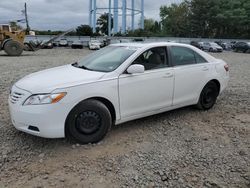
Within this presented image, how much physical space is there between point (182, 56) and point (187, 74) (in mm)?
363

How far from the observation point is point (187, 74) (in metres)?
4.46

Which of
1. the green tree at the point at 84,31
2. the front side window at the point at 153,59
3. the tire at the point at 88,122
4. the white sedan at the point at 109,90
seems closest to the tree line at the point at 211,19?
the green tree at the point at 84,31

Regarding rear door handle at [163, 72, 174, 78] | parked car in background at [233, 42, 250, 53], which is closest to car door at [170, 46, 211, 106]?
rear door handle at [163, 72, 174, 78]

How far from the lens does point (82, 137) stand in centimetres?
343

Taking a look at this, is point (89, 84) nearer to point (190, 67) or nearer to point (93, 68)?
point (93, 68)

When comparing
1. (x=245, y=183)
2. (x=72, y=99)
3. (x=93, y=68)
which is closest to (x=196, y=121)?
(x=245, y=183)

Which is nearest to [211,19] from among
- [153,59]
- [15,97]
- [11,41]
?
[11,41]

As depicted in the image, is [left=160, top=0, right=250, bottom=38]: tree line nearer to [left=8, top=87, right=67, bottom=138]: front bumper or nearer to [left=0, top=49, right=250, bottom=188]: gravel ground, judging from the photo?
[left=0, top=49, right=250, bottom=188]: gravel ground

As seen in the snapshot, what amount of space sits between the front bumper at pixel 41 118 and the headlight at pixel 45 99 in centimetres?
4

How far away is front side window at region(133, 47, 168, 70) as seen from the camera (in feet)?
13.2

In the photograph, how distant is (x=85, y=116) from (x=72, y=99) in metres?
0.32

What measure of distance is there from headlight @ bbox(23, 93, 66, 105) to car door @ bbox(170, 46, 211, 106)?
6.92 ft

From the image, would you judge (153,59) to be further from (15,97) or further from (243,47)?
(243,47)

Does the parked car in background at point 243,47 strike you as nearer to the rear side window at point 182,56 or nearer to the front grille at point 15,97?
the rear side window at point 182,56
